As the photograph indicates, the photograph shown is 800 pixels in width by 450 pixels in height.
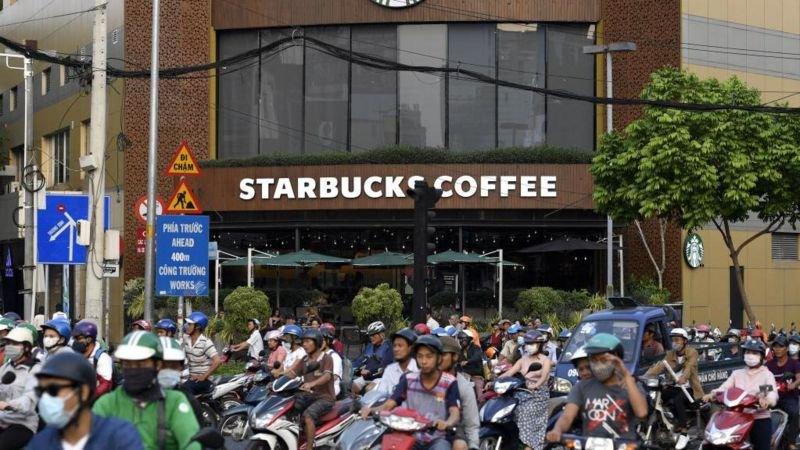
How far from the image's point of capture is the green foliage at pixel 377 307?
32625mm

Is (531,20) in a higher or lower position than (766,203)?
higher

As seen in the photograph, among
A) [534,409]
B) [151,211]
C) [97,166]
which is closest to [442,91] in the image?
[151,211]

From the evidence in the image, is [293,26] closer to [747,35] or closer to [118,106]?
[118,106]

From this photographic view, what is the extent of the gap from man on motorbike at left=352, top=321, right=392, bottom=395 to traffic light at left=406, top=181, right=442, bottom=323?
163cm

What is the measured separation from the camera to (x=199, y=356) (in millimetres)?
17500

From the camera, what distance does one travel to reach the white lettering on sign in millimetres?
37438

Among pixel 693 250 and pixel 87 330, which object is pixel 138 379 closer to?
pixel 87 330

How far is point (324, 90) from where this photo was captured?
39969mm

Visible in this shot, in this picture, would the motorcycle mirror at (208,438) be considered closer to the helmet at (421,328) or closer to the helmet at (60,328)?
the helmet at (60,328)

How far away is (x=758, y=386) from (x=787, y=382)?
3.19 metres

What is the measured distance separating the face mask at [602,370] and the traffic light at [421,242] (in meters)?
6.88

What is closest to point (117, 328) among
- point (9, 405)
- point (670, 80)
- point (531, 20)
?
point (531, 20)

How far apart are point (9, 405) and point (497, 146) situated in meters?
29.4

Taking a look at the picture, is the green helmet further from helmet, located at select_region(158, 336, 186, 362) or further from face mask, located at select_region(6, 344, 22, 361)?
face mask, located at select_region(6, 344, 22, 361)
